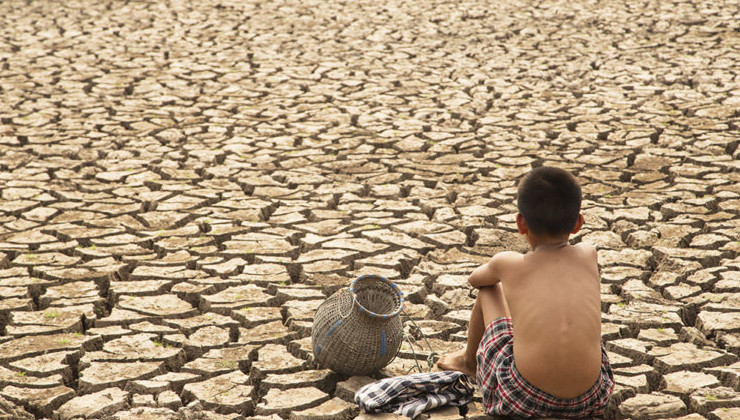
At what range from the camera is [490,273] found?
2879 millimetres

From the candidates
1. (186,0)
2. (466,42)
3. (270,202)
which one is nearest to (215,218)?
(270,202)

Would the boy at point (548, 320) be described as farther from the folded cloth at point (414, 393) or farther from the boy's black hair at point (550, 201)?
the folded cloth at point (414, 393)

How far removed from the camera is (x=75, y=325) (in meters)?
3.69

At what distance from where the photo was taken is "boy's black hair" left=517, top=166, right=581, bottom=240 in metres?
2.71

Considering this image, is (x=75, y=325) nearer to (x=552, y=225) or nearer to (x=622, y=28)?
(x=552, y=225)

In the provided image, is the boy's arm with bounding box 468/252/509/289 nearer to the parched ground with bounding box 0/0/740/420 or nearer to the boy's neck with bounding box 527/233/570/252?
the boy's neck with bounding box 527/233/570/252

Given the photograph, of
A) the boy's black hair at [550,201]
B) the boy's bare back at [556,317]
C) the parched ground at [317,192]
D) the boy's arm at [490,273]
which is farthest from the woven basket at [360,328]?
the boy's black hair at [550,201]

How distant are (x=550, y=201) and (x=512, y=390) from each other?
0.60 meters

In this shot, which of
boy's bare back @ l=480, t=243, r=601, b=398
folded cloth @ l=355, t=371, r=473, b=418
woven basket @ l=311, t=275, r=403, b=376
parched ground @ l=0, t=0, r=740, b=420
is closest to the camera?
boy's bare back @ l=480, t=243, r=601, b=398

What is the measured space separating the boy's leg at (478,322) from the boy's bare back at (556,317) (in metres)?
0.17

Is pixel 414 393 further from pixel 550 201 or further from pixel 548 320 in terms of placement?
pixel 550 201

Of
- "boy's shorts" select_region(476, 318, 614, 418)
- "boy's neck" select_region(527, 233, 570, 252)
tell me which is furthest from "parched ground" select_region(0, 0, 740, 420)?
"boy's neck" select_region(527, 233, 570, 252)

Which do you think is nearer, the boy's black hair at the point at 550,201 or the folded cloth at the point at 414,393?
the boy's black hair at the point at 550,201

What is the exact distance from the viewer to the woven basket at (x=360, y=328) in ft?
10.2
